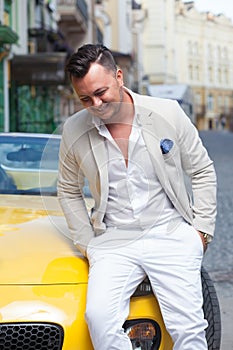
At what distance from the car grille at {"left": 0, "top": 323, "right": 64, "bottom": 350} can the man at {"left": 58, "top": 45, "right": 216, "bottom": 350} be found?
0.18m

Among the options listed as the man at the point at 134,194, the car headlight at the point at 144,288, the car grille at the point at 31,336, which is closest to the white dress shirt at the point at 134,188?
the man at the point at 134,194

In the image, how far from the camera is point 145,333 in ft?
10.3

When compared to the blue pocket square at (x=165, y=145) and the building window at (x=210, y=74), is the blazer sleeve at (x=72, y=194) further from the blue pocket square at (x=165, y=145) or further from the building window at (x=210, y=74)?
the building window at (x=210, y=74)

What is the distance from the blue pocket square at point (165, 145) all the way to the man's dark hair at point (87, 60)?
1.23ft

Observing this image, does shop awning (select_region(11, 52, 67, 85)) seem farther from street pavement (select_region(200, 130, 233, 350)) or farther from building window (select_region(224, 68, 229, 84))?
building window (select_region(224, 68, 229, 84))

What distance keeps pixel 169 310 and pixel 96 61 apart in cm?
104

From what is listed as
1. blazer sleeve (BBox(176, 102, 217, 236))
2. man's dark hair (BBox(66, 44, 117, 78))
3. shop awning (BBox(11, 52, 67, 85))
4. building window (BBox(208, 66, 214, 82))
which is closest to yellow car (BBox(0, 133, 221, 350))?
blazer sleeve (BBox(176, 102, 217, 236))

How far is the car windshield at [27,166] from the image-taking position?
482cm

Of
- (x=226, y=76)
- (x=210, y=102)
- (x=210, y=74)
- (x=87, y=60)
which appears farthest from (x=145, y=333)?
(x=226, y=76)

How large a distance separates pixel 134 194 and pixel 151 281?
1.29 ft

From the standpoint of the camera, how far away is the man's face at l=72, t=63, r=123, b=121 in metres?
3.10

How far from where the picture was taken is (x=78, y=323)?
3.03m

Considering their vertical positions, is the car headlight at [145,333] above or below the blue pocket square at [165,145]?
below

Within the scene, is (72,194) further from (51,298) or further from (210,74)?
(210,74)
